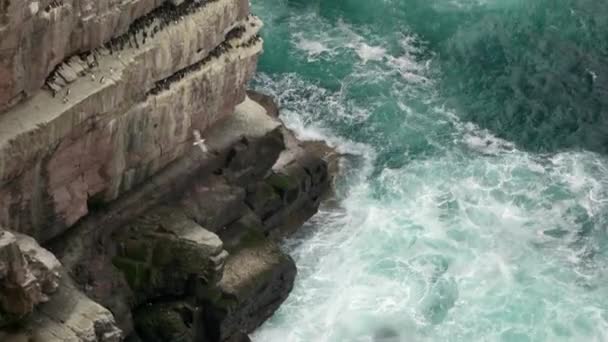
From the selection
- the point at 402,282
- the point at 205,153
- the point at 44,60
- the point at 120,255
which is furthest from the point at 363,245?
the point at 44,60

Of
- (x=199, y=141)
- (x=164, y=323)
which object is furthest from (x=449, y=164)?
(x=164, y=323)

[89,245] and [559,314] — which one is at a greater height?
[89,245]

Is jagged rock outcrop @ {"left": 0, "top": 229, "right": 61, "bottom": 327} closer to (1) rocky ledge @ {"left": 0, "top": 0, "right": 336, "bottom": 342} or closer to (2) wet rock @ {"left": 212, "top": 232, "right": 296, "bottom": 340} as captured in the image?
(1) rocky ledge @ {"left": 0, "top": 0, "right": 336, "bottom": 342}

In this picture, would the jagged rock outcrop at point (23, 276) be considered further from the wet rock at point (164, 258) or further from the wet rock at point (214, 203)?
the wet rock at point (214, 203)

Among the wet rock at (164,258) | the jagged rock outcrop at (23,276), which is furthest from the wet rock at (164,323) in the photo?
the jagged rock outcrop at (23,276)

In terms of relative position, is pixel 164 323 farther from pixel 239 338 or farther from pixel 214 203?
pixel 214 203

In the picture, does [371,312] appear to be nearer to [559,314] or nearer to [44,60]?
[559,314]
